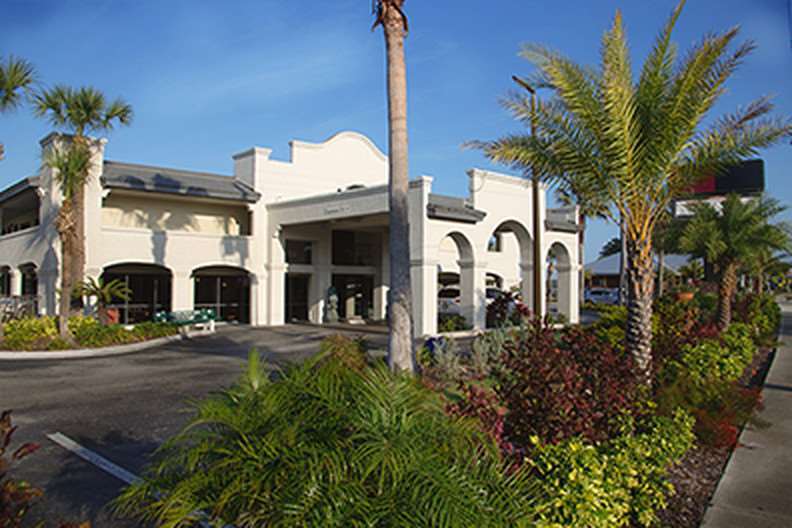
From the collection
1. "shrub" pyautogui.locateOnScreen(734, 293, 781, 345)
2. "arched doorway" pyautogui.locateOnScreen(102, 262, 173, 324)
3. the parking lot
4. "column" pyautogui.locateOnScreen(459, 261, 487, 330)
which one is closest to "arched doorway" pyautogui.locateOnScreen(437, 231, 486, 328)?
"column" pyautogui.locateOnScreen(459, 261, 487, 330)

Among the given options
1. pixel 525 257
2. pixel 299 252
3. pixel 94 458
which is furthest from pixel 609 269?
pixel 94 458

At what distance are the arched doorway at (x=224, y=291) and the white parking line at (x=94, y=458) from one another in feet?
57.8

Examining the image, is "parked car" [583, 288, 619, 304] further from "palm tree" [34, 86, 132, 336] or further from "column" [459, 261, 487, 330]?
"palm tree" [34, 86, 132, 336]

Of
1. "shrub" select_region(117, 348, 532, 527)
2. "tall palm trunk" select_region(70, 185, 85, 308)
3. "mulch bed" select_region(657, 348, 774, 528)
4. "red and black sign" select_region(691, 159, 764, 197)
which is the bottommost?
"mulch bed" select_region(657, 348, 774, 528)

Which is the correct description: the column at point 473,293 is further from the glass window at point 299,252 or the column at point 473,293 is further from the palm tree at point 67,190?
the palm tree at point 67,190

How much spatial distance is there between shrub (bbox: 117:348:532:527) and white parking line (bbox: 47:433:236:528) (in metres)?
1.67

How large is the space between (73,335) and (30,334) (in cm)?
113

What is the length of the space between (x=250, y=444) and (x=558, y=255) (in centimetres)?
2548

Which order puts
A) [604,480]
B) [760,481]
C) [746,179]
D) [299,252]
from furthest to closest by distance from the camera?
[746,179] → [299,252] → [760,481] → [604,480]

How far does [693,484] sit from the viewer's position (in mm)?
6191

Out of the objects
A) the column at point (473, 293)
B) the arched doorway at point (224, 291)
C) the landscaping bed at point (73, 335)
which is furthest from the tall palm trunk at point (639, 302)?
the arched doorway at point (224, 291)

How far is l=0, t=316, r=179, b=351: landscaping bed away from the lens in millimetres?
17047

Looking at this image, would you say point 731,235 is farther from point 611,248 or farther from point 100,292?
point 611,248

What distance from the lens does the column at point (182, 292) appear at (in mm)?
23297
